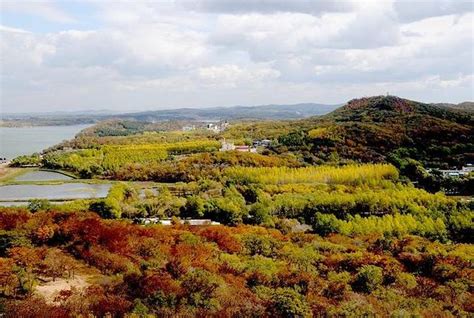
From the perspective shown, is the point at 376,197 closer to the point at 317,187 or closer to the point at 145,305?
the point at 317,187

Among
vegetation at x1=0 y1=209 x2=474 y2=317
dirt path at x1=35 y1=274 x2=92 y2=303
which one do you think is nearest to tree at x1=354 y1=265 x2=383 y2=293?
vegetation at x1=0 y1=209 x2=474 y2=317

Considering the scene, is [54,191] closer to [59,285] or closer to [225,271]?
[59,285]

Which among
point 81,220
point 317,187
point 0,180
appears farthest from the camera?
point 0,180

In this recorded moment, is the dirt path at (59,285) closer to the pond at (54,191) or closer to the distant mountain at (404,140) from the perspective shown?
the pond at (54,191)

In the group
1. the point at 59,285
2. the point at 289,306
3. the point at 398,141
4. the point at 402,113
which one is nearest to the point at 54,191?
the point at 59,285

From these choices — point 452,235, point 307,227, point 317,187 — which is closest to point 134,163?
point 317,187

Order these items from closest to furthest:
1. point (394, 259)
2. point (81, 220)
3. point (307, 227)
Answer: point (394, 259), point (81, 220), point (307, 227)

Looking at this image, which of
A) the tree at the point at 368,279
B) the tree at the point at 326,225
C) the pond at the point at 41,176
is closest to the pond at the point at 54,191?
the pond at the point at 41,176
